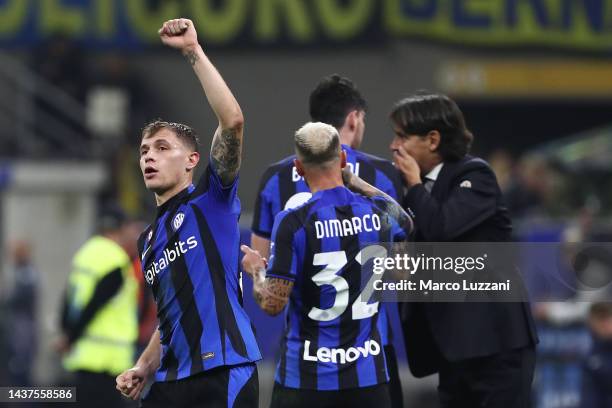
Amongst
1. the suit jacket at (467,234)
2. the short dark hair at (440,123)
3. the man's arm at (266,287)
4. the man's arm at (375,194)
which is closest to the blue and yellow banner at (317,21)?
the short dark hair at (440,123)

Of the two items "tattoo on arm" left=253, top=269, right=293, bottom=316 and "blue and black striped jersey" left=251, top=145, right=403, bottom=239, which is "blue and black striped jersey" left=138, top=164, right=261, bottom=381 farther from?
"blue and black striped jersey" left=251, top=145, right=403, bottom=239

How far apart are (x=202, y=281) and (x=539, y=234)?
749cm

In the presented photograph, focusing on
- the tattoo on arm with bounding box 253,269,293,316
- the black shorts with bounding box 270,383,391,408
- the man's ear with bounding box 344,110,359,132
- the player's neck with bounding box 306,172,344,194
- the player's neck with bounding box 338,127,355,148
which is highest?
the man's ear with bounding box 344,110,359,132

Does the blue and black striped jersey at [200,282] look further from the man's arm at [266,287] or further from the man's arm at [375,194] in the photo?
the man's arm at [375,194]

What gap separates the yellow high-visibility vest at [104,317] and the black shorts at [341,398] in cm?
411

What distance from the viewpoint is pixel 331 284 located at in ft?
20.2

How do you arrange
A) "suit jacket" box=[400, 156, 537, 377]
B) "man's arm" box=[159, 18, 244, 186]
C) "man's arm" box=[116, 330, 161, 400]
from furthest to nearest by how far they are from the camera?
"suit jacket" box=[400, 156, 537, 377] < "man's arm" box=[116, 330, 161, 400] < "man's arm" box=[159, 18, 244, 186]

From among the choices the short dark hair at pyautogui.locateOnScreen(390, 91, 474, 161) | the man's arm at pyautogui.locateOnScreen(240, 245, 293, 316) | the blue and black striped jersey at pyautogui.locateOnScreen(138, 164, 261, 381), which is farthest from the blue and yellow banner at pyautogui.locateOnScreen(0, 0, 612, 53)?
the blue and black striped jersey at pyautogui.locateOnScreen(138, 164, 261, 381)

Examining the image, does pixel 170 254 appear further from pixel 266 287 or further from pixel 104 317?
pixel 104 317

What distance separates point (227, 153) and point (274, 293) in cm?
74

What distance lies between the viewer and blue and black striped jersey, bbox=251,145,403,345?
6.94m

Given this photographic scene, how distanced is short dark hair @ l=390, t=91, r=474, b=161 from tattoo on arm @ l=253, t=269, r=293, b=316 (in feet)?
3.96

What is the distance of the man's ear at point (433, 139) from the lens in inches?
268

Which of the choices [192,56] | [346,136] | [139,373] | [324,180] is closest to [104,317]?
[346,136]
